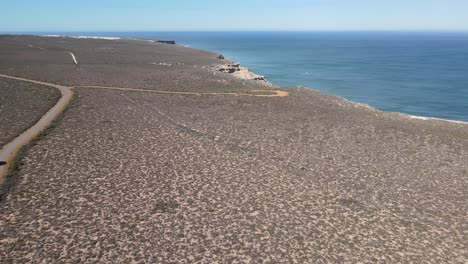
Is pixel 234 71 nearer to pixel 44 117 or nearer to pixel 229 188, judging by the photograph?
pixel 44 117

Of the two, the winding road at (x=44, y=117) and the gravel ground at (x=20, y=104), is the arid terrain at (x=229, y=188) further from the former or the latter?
the winding road at (x=44, y=117)

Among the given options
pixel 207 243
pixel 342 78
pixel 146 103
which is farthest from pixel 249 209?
pixel 342 78

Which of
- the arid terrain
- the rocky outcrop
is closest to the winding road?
the arid terrain

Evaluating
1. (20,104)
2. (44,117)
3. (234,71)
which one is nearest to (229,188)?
(44,117)

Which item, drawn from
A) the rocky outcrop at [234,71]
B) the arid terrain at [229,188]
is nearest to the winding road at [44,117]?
the arid terrain at [229,188]

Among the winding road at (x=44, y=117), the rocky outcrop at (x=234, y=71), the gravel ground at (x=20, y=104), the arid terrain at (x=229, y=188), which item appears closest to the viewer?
the arid terrain at (x=229, y=188)

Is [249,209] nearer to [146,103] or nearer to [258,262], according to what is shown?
[258,262]

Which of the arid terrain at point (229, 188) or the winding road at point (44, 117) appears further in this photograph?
the winding road at point (44, 117)

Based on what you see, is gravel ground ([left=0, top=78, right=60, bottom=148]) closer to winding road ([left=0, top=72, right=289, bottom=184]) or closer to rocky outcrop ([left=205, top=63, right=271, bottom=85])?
winding road ([left=0, top=72, right=289, bottom=184])
